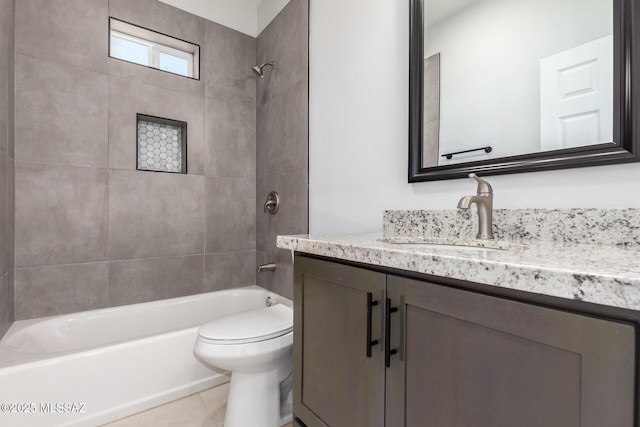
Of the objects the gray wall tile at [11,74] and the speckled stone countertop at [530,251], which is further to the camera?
the gray wall tile at [11,74]

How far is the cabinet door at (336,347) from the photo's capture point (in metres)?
0.74

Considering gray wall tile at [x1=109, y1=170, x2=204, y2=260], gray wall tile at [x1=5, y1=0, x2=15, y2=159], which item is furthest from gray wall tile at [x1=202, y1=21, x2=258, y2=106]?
gray wall tile at [x1=5, y1=0, x2=15, y2=159]

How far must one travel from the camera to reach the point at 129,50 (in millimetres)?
2092

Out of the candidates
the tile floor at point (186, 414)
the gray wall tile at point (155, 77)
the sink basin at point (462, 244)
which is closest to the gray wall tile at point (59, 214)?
the gray wall tile at point (155, 77)

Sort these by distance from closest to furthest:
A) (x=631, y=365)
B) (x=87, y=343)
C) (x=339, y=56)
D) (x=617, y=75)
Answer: (x=631, y=365) → (x=617, y=75) → (x=339, y=56) → (x=87, y=343)

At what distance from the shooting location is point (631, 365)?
380mm

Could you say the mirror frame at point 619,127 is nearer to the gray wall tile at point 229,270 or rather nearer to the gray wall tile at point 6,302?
the gray wall tile at point 229,270

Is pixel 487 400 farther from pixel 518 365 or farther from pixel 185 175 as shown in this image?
pixel 185 175

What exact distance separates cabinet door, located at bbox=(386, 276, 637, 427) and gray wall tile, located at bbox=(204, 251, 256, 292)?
6.43ft

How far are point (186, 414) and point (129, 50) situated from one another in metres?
2.34

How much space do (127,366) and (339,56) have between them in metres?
1.99

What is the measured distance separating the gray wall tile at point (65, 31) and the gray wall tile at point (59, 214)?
0.68m

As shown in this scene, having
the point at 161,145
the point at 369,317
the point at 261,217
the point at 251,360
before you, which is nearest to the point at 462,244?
the point at 369,317

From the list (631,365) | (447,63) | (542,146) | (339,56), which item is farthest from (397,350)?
(339,56)
